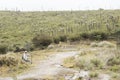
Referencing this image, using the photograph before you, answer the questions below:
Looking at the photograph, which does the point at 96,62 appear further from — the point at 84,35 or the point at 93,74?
the point at 84,35

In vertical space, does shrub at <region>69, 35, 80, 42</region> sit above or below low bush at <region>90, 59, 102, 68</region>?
below

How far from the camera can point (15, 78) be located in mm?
14797

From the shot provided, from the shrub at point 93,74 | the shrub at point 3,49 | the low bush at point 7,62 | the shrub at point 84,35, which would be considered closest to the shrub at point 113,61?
the shrub at point 93,74

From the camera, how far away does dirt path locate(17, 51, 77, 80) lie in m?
15.6

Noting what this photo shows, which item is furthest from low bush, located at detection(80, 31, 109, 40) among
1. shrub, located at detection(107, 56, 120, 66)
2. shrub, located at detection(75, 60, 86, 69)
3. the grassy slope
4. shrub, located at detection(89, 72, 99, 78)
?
shrub, located at detection(89, 72, 99, 78)

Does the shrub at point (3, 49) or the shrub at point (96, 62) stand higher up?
the shrub at point (96, 62)

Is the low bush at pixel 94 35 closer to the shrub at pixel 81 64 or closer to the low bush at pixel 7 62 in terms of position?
the shrub at pixel 81 64

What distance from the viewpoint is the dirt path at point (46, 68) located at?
15584 millimetres

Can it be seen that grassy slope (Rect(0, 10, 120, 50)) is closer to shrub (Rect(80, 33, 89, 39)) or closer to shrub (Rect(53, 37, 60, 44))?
shrub (Rect(80, 33, 89, 39))

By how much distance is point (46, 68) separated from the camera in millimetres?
17094

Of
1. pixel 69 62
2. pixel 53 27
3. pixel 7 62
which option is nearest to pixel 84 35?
pixel 53 27

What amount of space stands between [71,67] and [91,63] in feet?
3.52

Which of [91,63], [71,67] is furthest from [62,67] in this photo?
[91,63]

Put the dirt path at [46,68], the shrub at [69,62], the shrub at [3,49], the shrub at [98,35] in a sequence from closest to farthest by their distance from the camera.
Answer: the dirt path at [46,68] → the shrub at [69,62] → the shrub at [3,49] → the shrub at [98,35]
